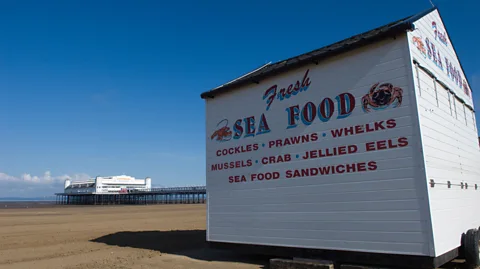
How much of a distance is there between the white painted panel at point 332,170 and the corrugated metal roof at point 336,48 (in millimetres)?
184

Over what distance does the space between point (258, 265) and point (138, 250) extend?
5044mm

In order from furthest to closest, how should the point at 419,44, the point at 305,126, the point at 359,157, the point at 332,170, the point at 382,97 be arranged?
the point at 305,126, the point at 332,170, the point at 419,44, the point at 359,157, the point at 382,97

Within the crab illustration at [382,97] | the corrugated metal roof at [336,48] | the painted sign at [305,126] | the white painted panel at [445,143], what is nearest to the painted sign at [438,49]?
the white painted panel at [445,143]

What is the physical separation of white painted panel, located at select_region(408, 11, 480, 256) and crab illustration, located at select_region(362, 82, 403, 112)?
41 centimetres

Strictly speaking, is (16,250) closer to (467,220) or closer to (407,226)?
(407,226)

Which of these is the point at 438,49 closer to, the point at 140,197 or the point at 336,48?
the point at 336,48

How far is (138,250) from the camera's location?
1213 cm

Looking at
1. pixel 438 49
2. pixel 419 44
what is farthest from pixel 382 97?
pixel 438 49

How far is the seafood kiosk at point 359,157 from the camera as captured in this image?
706 cm

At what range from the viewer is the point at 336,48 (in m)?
8.54

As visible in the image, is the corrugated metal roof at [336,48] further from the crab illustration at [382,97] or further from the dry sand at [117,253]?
the dry sand at [117,253]

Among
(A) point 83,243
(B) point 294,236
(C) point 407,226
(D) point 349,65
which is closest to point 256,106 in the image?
(D) point 349,65

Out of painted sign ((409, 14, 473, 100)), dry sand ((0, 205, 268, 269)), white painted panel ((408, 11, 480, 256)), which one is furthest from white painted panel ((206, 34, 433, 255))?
painted sign ((409, 14, 473, 100))

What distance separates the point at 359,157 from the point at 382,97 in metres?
1.45
